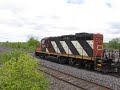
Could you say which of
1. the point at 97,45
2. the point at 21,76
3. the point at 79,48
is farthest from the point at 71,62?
the point at 21,76

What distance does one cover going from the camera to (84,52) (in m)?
22.8

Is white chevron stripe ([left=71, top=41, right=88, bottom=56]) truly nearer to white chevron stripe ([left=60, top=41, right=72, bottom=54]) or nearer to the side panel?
the side panel

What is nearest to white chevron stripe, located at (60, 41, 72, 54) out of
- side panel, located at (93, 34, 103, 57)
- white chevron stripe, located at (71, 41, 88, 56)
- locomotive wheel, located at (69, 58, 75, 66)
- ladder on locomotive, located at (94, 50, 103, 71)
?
locomotive wheel, located at (69, 58, 75, 66)

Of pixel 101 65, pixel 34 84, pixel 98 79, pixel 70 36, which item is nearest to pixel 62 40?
pixel 70 36

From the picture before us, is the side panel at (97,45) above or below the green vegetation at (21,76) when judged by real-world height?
above

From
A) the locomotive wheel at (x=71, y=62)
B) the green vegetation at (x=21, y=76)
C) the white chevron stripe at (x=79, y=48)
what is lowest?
the locomotive wheel at (x=71, y=62)

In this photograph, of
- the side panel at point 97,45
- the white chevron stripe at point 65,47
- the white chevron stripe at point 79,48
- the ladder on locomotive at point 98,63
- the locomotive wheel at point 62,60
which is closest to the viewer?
the ladder on locomotive at point 98,63

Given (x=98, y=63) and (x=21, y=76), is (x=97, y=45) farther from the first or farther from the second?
(x=21, y=76)

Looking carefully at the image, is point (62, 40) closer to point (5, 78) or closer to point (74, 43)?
point (74, 43)

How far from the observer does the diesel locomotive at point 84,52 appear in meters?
19.9

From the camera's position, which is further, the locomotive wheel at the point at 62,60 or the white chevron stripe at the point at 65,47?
the locomotive wheel at the point at 62,60

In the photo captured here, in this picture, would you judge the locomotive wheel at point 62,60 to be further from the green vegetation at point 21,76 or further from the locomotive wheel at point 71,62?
the green vegetation at point 21,76

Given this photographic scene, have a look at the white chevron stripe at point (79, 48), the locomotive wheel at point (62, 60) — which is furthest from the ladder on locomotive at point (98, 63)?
the locomotive wheel at point (62, 60)

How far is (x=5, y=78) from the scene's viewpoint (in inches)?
317
